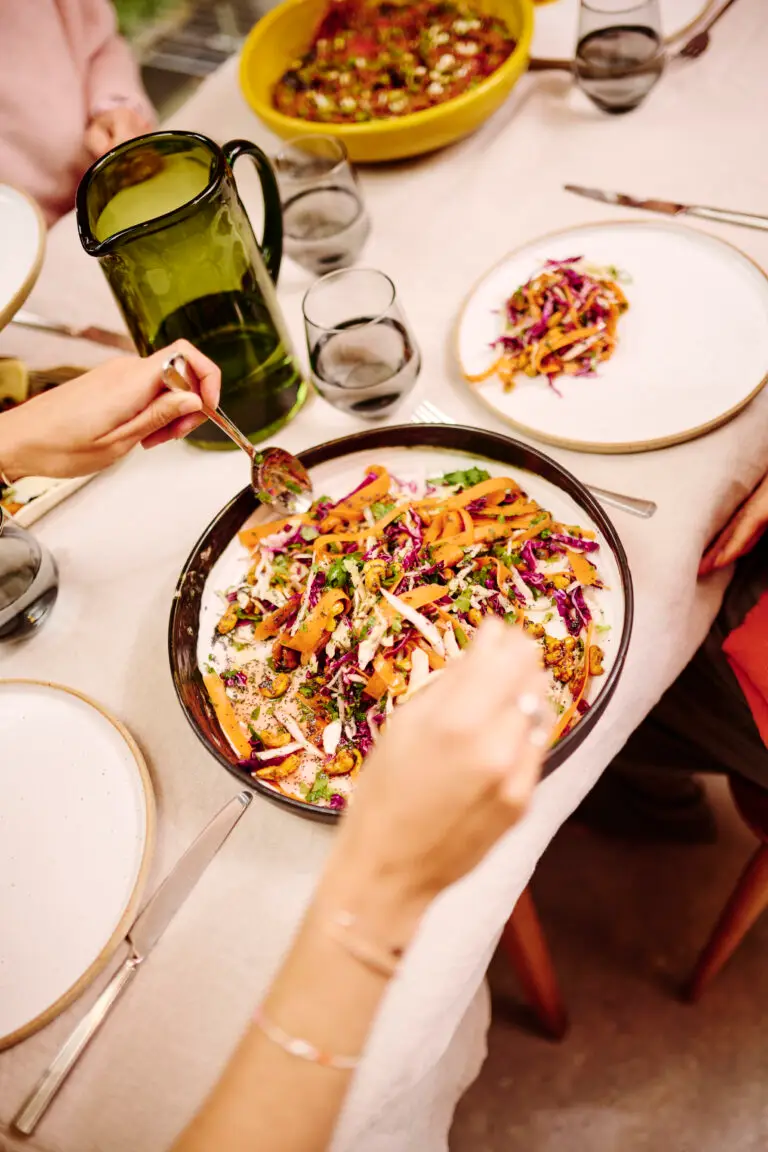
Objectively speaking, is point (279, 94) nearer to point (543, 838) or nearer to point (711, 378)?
point (711, 378)

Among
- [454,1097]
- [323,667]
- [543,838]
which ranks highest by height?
[323,667]

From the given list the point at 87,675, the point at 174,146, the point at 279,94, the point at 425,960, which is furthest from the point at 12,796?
the point at 279,94

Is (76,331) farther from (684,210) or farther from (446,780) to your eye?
(446,780)

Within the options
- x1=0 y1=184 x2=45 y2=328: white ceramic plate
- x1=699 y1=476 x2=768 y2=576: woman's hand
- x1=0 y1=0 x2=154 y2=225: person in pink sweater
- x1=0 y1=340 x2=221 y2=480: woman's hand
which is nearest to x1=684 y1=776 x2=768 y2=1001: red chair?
x1=699 y1=476 x2=768 y2=576: woman's hand

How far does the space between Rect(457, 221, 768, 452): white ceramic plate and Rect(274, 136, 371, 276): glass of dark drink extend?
249 millimetres

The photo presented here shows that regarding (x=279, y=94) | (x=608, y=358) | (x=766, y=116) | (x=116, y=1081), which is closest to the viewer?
(x=116, y=1081)

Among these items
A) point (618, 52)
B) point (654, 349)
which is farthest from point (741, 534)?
point (618, 52)

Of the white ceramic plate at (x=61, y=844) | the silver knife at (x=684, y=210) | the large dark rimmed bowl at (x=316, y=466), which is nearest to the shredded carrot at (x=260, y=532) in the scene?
the large dark rimmed bowl at (x=316, y=466)

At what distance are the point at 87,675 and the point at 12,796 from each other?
161mm

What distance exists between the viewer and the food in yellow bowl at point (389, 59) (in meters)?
1.41

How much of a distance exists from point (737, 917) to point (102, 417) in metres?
1.17

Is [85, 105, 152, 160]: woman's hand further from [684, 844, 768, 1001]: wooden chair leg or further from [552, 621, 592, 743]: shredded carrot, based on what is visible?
[684, 844, 768, 1001]: wooden chair leg

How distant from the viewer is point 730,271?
1.07m

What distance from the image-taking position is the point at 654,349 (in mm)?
1043
